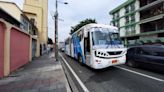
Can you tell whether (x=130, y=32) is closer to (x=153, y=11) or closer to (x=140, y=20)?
(x=140, y=20)

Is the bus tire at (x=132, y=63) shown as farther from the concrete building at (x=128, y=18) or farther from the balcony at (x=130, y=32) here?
the balcony at (x=130, y=32)

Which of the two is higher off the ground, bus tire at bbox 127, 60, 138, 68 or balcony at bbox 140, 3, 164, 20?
balcony at bbox 140, 3, 164, 20

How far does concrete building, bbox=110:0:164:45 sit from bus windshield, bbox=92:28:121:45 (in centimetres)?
2133

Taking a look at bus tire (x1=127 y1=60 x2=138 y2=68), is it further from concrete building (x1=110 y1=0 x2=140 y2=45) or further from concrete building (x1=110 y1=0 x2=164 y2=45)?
concrete building (x1=110 y1=0 x2=140 y2=45)

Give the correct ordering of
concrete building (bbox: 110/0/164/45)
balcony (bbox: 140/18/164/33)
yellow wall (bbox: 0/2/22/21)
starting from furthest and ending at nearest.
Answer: balcony (bbox: 140/18/164/33) < concrete building (bbox: 110/0/164/45) < yellow wall (bbox: 0/2/22/21)

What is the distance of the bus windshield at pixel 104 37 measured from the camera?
33.0 feet

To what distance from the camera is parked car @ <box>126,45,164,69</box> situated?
31.9 ft

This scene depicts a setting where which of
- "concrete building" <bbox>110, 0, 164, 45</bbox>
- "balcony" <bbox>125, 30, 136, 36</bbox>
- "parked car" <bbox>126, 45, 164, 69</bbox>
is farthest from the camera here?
"balcony" <bbox>125, 30, 136, 36</bbox>

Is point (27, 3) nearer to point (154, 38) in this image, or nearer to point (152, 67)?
point (154, 38)

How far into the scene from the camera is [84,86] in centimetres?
723

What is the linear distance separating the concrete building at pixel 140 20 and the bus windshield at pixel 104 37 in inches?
840

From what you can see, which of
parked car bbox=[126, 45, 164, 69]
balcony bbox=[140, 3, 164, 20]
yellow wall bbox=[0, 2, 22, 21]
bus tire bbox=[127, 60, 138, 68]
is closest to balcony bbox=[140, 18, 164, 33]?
balcony bbox=[140, 3, 164, 20]

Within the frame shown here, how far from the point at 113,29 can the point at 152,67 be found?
3.40 metres

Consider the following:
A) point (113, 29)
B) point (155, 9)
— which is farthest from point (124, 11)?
point (113, 29)
